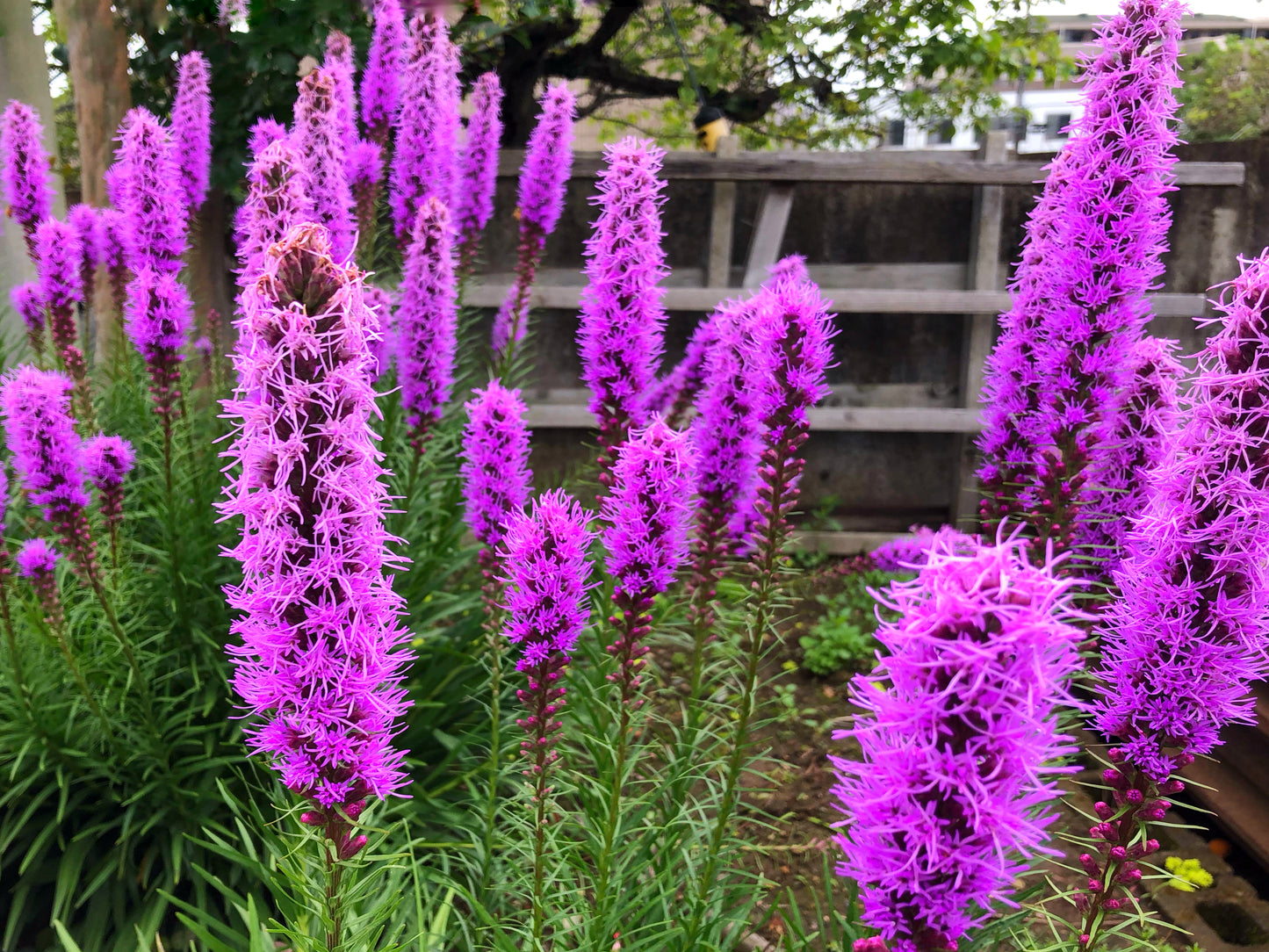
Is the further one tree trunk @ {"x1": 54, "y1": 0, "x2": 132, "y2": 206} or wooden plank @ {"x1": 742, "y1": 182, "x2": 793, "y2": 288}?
wooden plank @ {"x1": 742, "y1": 182, "x2": 793, "y2": 288}

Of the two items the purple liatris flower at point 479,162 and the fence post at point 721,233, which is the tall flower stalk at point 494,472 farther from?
the fence post at point 721,233

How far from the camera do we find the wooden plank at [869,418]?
6.50 m

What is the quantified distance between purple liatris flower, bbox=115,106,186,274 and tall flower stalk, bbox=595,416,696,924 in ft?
7.11

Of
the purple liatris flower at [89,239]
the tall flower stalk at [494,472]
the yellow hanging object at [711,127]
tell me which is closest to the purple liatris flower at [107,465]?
the tall flower stalk at [494,472]

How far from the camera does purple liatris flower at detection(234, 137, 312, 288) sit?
8.15ft

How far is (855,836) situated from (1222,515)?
2.83 ft

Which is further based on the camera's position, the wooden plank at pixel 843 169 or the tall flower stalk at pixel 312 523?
the wooden plank at pixel 843 169

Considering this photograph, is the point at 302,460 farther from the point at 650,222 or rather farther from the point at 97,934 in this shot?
the point at 97,934

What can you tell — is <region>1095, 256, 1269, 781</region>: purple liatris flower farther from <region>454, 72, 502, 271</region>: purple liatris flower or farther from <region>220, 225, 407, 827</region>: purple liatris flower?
<region>454, 72, 502, 271</region>: purple liatris flower

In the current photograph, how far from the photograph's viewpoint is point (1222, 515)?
4.56ft

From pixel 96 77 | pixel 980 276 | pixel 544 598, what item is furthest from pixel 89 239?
pixel 980 276

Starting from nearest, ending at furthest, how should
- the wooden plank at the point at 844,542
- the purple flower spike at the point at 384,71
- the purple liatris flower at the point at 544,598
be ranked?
the purple liatris flower at the point at 544,598
the purple flower spike at the point at 384,71
the wooden plank at the point at 844,542

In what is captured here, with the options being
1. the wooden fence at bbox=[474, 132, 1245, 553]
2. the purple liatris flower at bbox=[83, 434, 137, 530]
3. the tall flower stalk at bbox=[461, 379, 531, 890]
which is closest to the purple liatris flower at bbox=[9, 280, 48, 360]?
the purple liatris flower at bbox=[83, 434, 137, 530]

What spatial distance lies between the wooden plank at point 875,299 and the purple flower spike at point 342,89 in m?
2.32
